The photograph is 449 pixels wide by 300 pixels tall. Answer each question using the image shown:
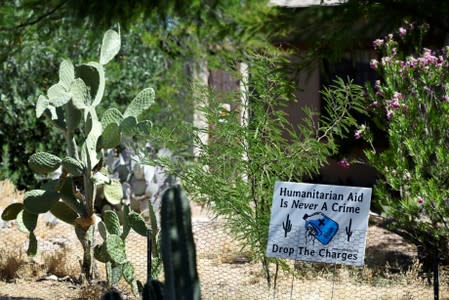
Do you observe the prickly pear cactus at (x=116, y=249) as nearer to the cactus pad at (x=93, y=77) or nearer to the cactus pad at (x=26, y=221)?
the cactus pad at (x=26, y=221)

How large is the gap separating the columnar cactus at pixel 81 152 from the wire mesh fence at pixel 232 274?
38 centimetres

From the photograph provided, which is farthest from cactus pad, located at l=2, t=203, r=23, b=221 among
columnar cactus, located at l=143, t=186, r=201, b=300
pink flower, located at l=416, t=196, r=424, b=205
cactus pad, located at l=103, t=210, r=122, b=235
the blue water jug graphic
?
columnar cactus, located at l=143, t=186, r=201, b=300

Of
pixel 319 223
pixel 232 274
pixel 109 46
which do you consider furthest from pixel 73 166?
pixel 319 223

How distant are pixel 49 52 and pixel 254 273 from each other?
5.14 meters

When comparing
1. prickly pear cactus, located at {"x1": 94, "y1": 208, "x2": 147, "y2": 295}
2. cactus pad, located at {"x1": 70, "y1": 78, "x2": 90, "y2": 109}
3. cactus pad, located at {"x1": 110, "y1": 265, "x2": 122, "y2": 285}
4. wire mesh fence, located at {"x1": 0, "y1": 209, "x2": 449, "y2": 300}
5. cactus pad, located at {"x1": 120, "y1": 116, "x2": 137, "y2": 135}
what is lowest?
wire mesh fence, located at {"x1": 0, "y1": 209, "x2": 449, "y2": 300}

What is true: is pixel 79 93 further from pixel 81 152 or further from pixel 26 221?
pixel 26 221

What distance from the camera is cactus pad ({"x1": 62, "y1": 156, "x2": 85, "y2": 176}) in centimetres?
690

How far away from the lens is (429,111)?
748 centimetres

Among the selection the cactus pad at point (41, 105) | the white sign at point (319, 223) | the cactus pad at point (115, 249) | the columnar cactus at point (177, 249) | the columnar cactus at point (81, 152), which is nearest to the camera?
the columnar cactus at point (177, 249)

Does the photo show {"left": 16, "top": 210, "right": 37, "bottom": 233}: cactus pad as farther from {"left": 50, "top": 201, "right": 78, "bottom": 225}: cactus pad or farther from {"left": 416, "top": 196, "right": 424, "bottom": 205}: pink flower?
{"left": 416, "top": 196, "right": 424, "bottom": 205}: pink flower

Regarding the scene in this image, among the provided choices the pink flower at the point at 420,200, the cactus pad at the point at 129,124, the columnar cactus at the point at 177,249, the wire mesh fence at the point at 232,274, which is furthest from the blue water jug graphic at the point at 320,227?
the columnar cactus at the point at 177,249

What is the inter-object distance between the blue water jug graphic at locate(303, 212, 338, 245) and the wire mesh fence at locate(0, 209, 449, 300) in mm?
731

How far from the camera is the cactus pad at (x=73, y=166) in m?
6.90

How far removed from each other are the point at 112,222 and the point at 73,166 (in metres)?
0.54
